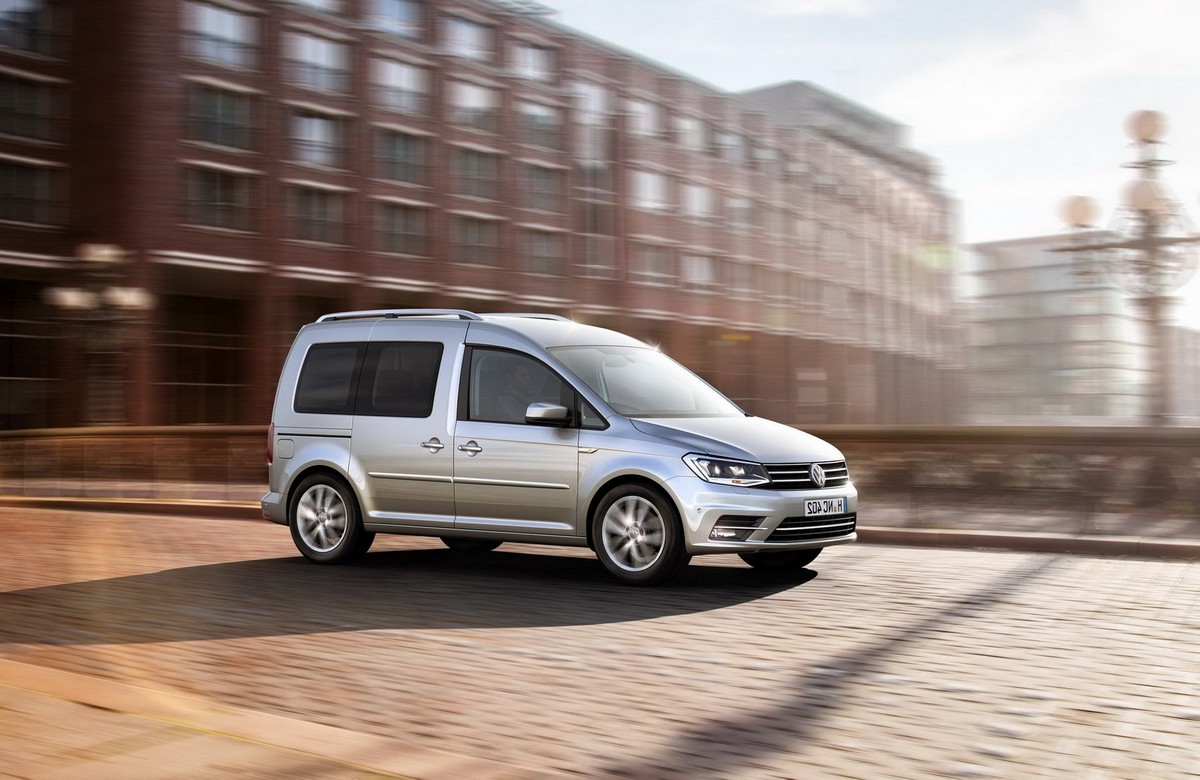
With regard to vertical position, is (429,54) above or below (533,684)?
above

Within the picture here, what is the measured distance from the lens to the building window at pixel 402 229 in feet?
161

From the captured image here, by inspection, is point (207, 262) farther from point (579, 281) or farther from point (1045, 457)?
point (1045, 457)

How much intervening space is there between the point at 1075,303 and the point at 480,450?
82.6 m

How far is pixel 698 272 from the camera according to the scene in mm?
68500

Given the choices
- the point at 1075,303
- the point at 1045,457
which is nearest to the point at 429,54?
the point at 1045,457

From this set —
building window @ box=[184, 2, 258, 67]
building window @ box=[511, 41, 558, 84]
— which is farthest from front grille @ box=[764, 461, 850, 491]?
building window @ box=[511, 41, 558, 84]

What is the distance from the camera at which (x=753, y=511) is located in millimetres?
8047

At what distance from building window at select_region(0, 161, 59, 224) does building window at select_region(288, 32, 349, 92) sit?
952 centimetres

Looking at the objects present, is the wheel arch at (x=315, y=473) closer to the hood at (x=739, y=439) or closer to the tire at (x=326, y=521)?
the tire at (x=326, y=521)

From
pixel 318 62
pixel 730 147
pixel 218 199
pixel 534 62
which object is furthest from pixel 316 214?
pixel 730 147

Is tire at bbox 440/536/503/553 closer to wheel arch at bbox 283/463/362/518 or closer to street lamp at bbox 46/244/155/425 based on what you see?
wheel arch at bbox 283/463/362/518

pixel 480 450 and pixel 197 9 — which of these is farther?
pixel 197 9

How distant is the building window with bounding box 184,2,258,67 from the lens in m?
41.8

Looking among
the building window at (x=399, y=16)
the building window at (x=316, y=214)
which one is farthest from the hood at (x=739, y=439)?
the building window at (x=399, y=16)
